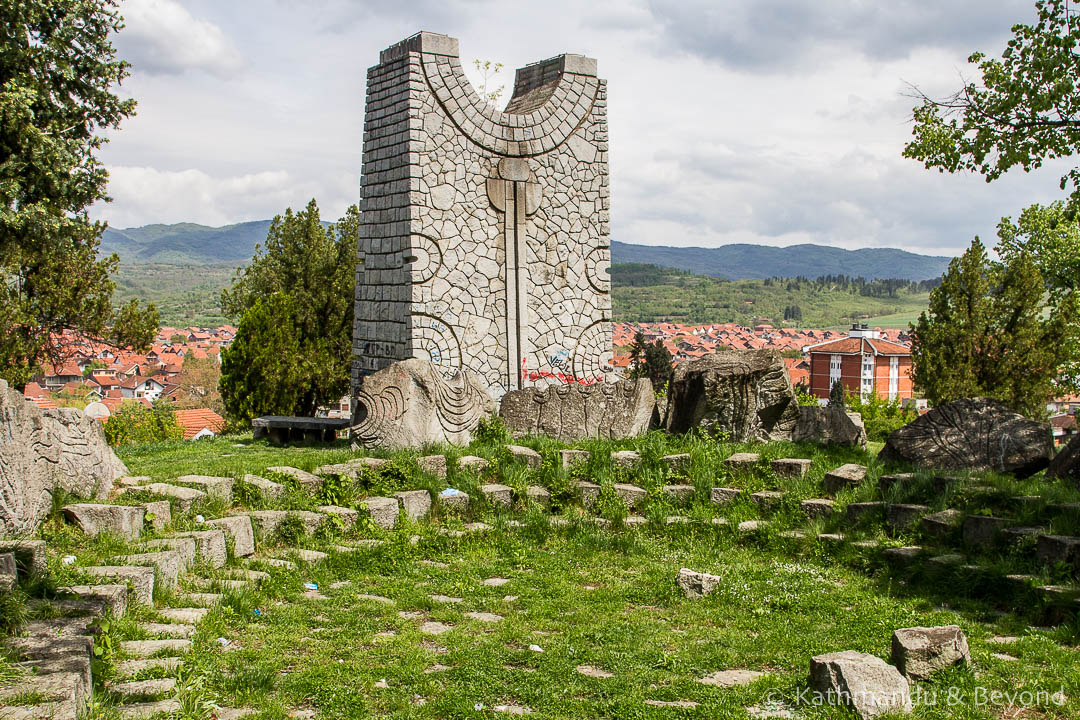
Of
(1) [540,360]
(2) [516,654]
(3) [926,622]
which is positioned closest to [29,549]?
(2) [516,654]

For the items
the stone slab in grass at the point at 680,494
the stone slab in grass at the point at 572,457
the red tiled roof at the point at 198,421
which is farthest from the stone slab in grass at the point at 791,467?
the red tiled roof at the point at 198,421

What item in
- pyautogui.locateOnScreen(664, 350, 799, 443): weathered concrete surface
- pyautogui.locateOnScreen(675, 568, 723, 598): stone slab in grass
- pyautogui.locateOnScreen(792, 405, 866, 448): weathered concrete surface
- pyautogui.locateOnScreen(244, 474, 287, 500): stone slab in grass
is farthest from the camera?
pyautogui.locateOnScreen(664, 350, 799, 443): weathered concrete surface

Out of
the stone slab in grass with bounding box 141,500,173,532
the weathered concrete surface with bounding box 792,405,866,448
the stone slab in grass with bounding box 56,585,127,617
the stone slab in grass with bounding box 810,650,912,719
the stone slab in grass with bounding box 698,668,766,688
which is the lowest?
the stone slab in grass with bounding box 698,668,766,688

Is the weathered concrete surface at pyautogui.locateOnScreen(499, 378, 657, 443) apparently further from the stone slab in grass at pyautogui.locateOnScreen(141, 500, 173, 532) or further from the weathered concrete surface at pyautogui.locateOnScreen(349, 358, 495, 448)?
the stone slab in grass at pyautogui.locateOnScreen(141, 500, 173, 532)

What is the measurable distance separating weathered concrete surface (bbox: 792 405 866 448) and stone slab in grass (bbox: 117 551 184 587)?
7.05 m

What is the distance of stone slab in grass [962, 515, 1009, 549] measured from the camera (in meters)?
7.37

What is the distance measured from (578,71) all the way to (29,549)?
11.0 metres

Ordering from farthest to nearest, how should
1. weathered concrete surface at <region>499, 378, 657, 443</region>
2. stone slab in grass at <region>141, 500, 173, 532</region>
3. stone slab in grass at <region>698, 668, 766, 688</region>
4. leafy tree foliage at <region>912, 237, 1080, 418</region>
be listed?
leafy tree foliage at <region>912, 237, 1080, 418</region> → weathered concrete surface at <region>499, 378, 657, 443</region> → stone slab in grass at <region>141, 500, 173, 532</region> → stone slab in grass at <region>698, 668, 766, 688</region>

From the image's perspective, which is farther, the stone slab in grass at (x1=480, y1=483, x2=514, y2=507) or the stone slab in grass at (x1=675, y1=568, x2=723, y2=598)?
the stone slab in grass at (x1=480, y1=483, x2=514, y2=507)

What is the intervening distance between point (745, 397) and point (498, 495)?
11.2ft

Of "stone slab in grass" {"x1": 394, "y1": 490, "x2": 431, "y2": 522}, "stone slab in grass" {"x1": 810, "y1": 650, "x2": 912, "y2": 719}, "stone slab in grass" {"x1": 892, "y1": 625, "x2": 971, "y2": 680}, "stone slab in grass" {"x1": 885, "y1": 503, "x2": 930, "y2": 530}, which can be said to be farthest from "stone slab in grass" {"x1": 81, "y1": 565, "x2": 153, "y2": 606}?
"stone slab in grass" {"x1": 885, "y1": 503, "x2": 930, "y2": 530}

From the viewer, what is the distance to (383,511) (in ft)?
28.9

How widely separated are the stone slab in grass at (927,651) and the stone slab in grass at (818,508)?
352 centimetres

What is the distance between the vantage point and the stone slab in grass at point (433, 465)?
31.9 ft
